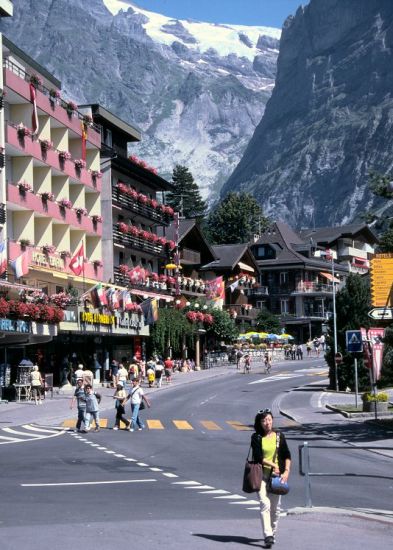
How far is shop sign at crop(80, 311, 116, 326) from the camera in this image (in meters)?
57.5

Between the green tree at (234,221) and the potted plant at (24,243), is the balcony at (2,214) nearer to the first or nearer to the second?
the potted plant at (24,243)

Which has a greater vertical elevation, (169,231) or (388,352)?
(169,231)

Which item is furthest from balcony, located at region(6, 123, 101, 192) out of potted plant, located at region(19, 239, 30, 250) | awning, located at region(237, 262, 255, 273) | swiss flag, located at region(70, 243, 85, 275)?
awning, located at region(237, 262, 255, 273)

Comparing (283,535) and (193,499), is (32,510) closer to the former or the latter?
(193,499)

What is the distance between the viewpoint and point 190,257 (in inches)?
3649

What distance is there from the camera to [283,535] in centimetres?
1322

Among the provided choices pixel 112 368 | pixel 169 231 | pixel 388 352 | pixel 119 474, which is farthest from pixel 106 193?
pixel 119 474

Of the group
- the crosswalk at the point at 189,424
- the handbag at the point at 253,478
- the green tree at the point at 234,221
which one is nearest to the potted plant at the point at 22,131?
the crosswalk at the point at 189,424

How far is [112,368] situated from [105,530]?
5187 cm

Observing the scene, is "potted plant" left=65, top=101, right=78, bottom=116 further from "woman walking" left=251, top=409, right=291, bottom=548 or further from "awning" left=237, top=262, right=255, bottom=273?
"awning" left=237, top=262, right=255, bottom=273

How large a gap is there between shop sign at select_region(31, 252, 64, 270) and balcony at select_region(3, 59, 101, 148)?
26.0 ft

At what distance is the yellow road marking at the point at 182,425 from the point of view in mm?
34406

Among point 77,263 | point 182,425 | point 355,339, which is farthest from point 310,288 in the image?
point 182,425

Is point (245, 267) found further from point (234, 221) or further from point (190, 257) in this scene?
point (234, 221)
